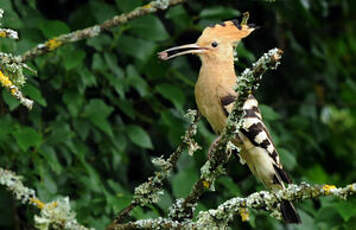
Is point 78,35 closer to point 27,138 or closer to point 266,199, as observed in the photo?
point 266,199

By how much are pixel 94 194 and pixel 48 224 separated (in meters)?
1.77

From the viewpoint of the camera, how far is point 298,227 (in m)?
3.38

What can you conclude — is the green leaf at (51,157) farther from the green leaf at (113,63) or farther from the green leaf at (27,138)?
Result: the green leaf at (113,63)

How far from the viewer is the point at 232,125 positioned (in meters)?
1.79

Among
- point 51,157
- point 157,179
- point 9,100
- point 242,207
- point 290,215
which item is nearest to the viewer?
point 242,207

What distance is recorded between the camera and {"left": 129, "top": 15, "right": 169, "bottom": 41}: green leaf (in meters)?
3.48

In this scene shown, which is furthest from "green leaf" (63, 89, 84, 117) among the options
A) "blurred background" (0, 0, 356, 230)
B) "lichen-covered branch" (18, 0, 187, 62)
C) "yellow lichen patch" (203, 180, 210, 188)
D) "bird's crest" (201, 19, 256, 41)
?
"yellow lichen patch" (203, 180, 210, 188)

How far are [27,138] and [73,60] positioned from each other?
47 cm

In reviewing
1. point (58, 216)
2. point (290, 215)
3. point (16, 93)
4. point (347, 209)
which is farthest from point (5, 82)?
point (347, 209)

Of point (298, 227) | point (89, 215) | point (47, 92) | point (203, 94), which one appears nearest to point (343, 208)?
point (298, 227)

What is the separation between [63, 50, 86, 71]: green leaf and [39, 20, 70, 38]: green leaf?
0.13m

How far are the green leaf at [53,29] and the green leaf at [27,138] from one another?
1.58ft

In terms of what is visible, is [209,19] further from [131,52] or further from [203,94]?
[203,94]

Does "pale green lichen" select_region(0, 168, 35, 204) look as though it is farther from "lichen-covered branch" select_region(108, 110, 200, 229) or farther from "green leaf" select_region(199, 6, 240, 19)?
"green leaf" select_region(199, 6, 240, 19)
